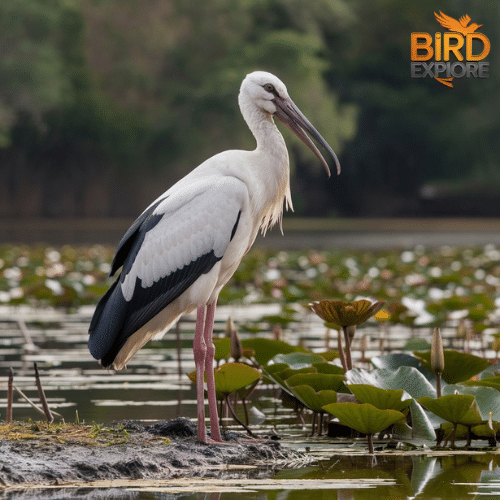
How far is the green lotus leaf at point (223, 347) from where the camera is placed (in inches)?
205

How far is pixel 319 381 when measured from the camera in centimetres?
437

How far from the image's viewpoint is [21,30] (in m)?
33.2

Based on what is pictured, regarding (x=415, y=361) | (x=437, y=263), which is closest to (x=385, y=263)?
(x=437, y=263)

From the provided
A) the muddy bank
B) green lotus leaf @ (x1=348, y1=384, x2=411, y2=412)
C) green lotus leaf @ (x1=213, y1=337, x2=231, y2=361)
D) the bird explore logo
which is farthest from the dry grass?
the bird explore logo

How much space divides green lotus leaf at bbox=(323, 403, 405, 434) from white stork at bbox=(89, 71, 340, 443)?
1.72 feet

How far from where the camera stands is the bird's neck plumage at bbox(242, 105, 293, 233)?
4.27m

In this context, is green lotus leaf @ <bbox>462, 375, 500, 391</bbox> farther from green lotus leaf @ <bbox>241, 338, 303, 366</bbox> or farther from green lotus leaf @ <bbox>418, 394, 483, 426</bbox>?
green lotus leaf @ <bbox>241, 338, 303, 366</bbox>

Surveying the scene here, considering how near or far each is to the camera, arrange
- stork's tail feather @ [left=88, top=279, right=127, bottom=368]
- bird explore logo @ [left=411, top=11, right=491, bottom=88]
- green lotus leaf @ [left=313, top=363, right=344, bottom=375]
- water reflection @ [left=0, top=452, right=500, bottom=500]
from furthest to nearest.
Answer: bird explore logo @ [left=411, top=11, right=491, bottom=88], green lotus leaf @ [left=313, top=363, right=344, bottom=375], stork's tail feather @ [left=88, top=279, right=127, bottom=368], water reflection @ [left=0, top=452, right=500, bottom=500]

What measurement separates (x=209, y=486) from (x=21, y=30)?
3125 centimetres

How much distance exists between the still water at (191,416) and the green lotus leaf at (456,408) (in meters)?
0.14

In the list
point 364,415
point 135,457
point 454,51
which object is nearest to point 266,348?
point 364,415

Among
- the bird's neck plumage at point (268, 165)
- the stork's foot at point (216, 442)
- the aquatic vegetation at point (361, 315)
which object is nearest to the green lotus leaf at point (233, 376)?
the aquatic vegetation at point (361, 315)

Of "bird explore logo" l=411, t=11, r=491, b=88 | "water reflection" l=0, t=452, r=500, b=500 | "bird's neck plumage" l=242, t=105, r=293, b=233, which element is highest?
"bird explore logo" l=411, t=11, r=491, b=88

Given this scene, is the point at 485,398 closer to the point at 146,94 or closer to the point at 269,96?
the point at 269,96
